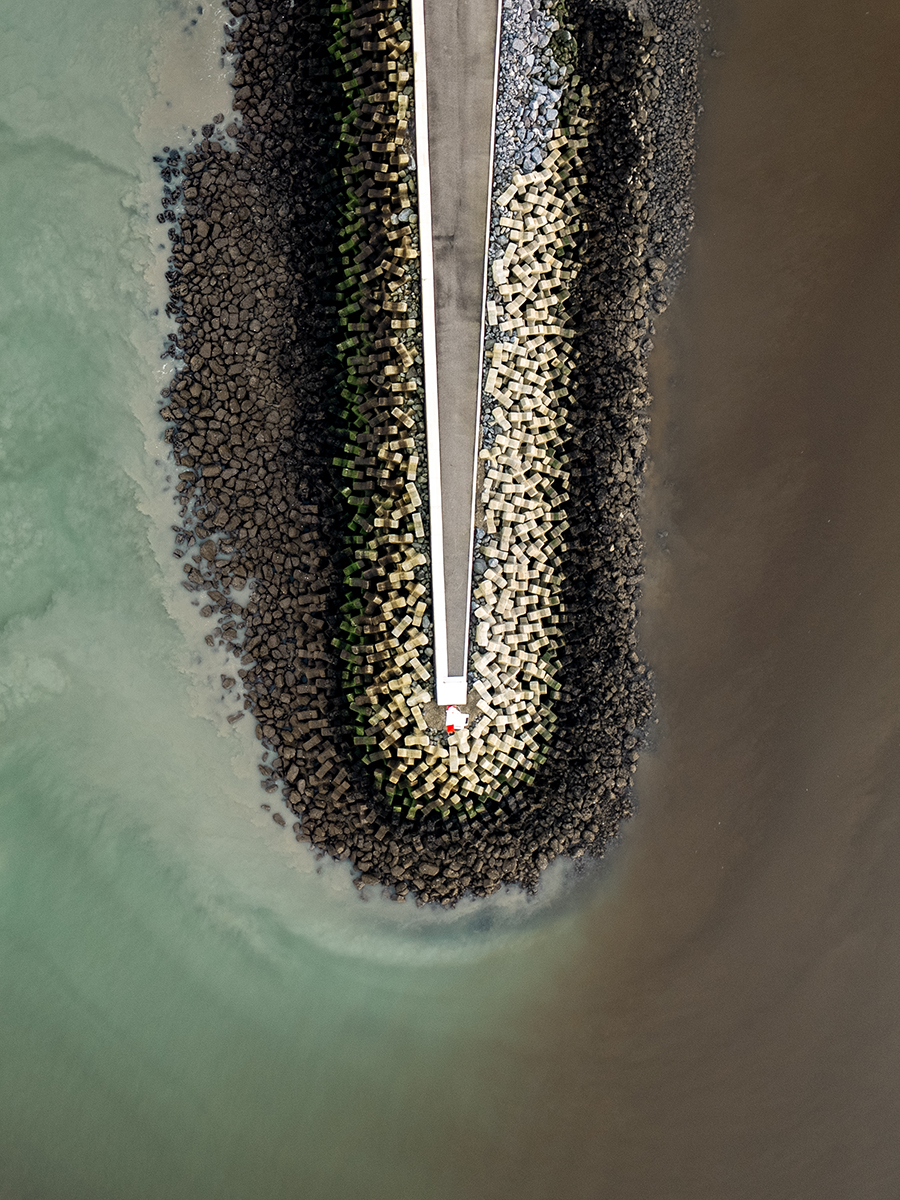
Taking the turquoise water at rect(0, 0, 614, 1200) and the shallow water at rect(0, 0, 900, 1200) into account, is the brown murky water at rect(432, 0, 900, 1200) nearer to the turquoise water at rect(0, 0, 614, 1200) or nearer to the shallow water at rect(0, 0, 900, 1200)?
the shallow water at rect(0, 0, 900, 1200)

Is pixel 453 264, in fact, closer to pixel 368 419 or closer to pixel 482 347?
pixel 482 347

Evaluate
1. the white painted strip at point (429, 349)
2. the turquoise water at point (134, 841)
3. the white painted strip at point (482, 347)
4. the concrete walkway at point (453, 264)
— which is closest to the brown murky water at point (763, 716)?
the turquoise water at point (134, 841)

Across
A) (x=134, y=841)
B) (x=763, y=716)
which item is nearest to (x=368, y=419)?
(x=134, y=841)

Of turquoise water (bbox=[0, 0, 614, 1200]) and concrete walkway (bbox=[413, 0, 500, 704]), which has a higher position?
concrete walkway (bbox=[413, 0, 500, 704])

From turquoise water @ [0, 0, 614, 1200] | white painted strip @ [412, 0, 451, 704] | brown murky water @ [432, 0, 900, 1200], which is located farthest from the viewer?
brown murky water @ [432, 0, 900, 1200]

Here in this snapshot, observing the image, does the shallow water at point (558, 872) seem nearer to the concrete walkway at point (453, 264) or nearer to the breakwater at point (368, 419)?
the breakwater at point (368, 419)

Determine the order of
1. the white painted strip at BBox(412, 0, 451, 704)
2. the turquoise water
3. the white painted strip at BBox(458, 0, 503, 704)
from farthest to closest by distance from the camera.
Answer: the turquoise water → the white painted strip at BBox(458, 0, 503, 704) → the white painted strip at BBox(412, 0, 451, 704)

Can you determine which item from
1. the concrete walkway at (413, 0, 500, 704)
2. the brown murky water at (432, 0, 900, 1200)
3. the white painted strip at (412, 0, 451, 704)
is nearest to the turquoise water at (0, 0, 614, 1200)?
the brown murky water at (432, 0, 900, 1200)
